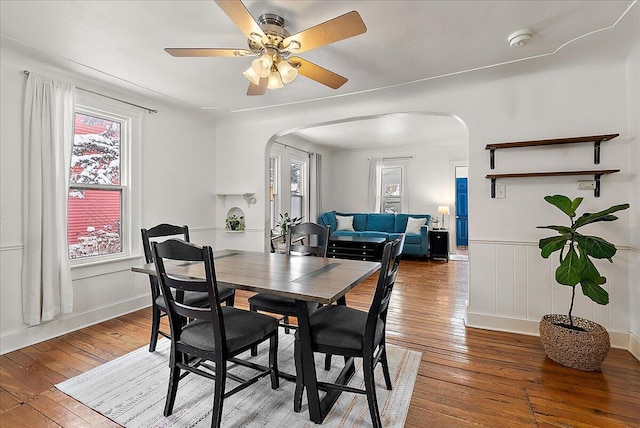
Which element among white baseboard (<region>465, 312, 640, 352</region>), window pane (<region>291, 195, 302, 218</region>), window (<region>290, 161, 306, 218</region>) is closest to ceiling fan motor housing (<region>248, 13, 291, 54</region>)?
white baseboard (<region>465, 312, 640, 352</region>)

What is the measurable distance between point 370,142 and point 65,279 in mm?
5810

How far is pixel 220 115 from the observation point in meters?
4.14

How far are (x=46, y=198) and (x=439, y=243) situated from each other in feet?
20.1

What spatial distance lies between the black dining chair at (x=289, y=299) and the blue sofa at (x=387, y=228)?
3.78m

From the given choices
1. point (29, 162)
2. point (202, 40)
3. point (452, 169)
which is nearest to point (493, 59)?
point (202, 40)

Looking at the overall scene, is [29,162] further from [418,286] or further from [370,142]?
[370,142]

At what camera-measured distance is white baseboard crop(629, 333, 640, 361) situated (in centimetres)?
236

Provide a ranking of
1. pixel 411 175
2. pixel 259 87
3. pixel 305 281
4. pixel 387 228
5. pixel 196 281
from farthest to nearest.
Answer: pixel 411 175 → pixel 387 228 → pixel 259 87 → pixel 305 281 → pixel 196 281

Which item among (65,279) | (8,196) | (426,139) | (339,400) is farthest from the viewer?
(426,139)

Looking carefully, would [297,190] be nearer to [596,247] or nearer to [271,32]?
[271,32]

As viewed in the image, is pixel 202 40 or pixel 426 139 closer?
pixel 202 40

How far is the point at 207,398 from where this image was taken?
6.17 ft

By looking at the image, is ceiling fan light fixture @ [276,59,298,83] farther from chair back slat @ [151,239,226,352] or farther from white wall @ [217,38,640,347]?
white wall @ [217,38,640,347]

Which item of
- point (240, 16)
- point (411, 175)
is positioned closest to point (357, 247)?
point (411, 175)
